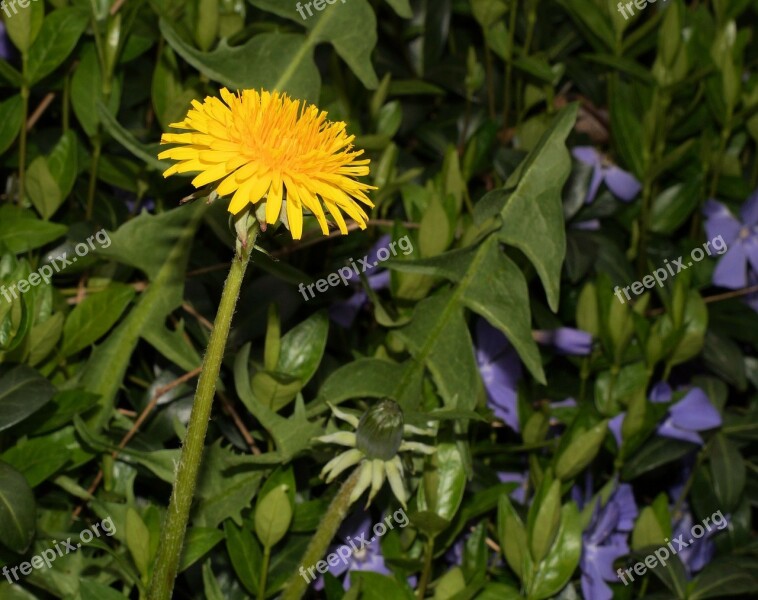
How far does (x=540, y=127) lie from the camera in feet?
3.95

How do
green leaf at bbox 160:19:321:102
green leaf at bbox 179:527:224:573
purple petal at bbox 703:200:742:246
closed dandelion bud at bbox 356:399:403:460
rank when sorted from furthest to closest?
purple petal at bbox 703:200:742:246 → green leaf at bbox 160:19:321:102 → green leaf at bbox 179:527:224:573 → closed dandelion bud at bbox 356:399:403:460

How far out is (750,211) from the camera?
1.28 meters

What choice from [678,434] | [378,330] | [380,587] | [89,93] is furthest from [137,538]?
[678,434]

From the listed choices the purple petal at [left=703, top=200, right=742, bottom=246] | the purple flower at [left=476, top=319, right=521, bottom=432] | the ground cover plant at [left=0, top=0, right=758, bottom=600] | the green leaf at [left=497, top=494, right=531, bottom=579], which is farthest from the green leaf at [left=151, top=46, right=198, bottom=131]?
the purple petal at [left=703, top=200, right=742, bottom=246]

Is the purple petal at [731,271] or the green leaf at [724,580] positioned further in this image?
the purple petal at [731,271]

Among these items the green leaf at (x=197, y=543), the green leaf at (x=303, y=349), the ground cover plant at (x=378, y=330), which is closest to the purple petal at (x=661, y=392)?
the ground cover plant at (x=378, y=330)

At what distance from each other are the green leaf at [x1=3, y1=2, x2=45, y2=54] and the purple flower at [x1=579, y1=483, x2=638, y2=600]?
67cm

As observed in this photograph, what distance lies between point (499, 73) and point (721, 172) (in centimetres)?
28

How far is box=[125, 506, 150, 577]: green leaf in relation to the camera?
906 millimetres

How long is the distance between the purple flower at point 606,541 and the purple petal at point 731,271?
254 millimetres

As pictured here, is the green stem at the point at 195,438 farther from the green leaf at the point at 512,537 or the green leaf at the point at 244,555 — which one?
the green leaf at the point at 512,537

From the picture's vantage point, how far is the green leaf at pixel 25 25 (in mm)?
1045

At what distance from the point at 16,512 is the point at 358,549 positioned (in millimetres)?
303

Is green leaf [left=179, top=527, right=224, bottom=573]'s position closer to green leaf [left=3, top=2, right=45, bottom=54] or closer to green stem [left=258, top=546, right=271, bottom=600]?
green stem [left=258, top=546, right=271, bottom=600]
